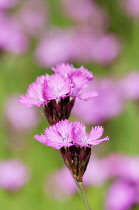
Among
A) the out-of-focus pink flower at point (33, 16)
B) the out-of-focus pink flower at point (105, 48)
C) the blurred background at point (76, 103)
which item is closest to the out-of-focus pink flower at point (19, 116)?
Answer: the blurred background at point (76, 103)

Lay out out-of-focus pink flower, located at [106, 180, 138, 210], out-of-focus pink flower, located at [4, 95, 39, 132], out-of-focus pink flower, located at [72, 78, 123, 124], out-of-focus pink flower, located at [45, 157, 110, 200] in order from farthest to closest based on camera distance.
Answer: out-of-focus pink flower, located at [4, 95, 39, 132], out-of-focus pink flower, located at [72, 78, 123, 124], out-of-focus pink flower, located at [45, 157, 110, 200], out-of-focus pink flower, located at [106, 180, 138, 210]

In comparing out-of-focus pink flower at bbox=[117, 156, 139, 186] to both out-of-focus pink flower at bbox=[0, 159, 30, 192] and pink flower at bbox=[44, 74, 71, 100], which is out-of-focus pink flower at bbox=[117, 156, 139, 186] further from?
pink flower at bbox=[44, 74, 71, 100]

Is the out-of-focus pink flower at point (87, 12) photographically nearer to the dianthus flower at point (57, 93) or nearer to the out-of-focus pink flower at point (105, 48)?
the out-of-focus pink flower at point (105, 48)

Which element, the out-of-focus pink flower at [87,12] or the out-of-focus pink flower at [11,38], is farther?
the out-of-focus pink flower at [87,12]

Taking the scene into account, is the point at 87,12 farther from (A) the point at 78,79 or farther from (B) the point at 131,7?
(A) the point at 78,79

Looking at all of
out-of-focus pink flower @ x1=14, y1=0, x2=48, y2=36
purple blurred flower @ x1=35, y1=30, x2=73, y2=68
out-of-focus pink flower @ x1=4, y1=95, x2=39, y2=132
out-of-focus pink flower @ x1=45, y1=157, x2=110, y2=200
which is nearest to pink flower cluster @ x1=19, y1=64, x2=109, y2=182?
out-of-focus pink flower @ x1=45, y1=157, x2=110, y2=200

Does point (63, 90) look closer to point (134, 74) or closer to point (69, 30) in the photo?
point (134, 74)

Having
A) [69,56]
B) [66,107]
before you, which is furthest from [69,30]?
[66,107]
